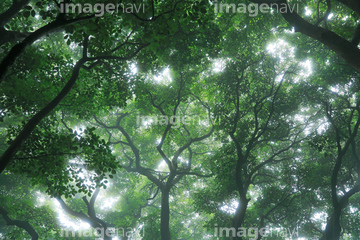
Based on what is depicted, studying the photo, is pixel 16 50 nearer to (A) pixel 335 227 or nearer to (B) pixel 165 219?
(A) pixel 335 227

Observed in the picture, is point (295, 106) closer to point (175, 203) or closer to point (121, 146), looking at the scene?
point (121, 146)

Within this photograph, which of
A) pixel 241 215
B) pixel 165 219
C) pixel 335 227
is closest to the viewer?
pixel 241 215

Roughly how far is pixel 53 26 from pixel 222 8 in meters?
9.42

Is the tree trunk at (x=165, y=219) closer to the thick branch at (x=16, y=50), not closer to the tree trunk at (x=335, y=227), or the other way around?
the tree trunk at (x=335, y=227)

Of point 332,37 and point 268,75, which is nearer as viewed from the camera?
point 332,37

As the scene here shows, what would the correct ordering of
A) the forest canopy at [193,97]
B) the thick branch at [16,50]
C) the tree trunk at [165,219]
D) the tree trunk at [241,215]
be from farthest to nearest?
1. the tree trunk at [165,219]
2. the tree trunk at [241,215]
3. the forest canopy at [193,97]
4. the thick branch at [16,50]

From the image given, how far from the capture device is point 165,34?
19.4ft

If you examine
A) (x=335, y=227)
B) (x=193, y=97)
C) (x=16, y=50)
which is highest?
(x=193, y=97)

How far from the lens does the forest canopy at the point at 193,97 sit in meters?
5.88

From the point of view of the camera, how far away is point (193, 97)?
15.4 m

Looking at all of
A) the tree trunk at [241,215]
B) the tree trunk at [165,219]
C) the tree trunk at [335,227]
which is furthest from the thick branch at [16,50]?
the tree trunk at [165,219]

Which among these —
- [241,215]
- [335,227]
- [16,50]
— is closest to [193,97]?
[241,215]

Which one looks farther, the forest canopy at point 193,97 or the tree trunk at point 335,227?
the tree trunk at point 335,227

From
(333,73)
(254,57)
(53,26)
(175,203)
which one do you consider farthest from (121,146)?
(53,26)
